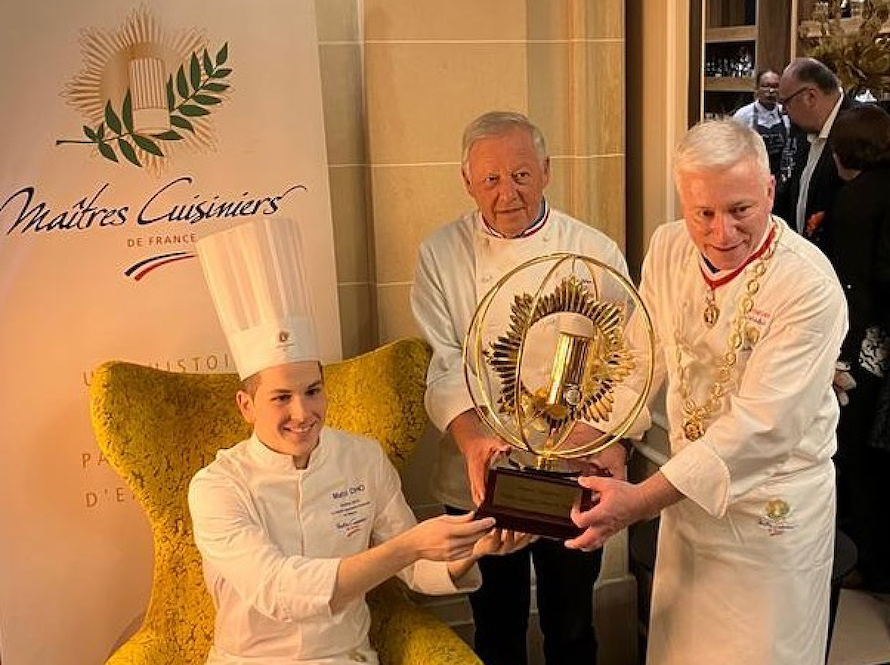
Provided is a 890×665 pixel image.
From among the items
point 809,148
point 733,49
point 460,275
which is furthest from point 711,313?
point 809,148

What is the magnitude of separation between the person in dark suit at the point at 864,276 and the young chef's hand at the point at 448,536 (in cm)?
151

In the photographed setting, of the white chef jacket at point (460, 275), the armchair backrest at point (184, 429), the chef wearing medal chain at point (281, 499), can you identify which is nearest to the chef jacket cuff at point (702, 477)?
the chef wearing medal chain at point (281, 499)

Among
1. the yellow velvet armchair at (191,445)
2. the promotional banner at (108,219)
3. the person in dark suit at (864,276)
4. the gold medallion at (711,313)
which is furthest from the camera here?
the person in dark suit at (864,276)

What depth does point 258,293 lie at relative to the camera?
1.92m

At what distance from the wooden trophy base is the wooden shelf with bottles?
48.7 inches

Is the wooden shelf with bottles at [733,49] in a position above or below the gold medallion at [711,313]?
above

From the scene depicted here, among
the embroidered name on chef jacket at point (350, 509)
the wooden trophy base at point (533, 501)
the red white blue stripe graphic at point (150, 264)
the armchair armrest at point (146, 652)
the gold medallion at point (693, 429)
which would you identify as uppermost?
the red white blue stripe graphic at point (150, 264)

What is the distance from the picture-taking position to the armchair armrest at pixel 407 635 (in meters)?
1.94

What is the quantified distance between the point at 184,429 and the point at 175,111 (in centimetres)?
64

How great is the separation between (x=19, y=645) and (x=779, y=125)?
7.95 ft

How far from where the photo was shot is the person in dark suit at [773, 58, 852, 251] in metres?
3.15

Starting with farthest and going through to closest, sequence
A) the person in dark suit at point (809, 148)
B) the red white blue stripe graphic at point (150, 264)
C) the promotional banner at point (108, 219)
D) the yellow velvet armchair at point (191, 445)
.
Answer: the person in dark suit at point (809, 148) < the red white blue stripe graphic at point (150, 264) < the promotional banner at point (108, 219) < the yellow velvet armchair at point (191, 445)

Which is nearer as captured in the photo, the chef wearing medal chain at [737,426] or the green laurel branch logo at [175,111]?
the chef wearing medal chain at [737,426]

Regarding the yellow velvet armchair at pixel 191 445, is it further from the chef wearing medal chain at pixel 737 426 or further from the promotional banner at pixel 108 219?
the chef wearing medal chain at pixel 737 426
